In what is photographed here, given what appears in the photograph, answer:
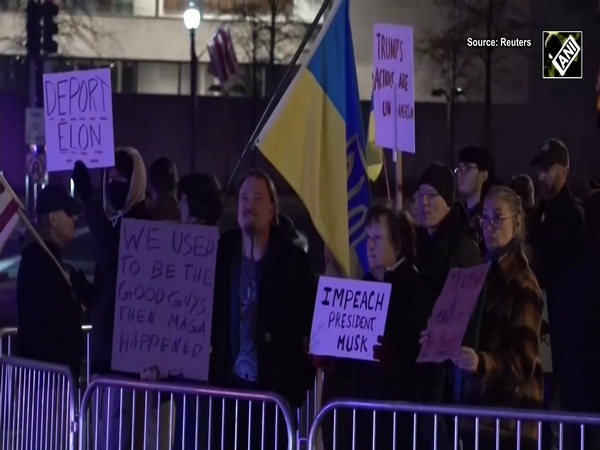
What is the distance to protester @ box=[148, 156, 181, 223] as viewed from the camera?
22.1 feet

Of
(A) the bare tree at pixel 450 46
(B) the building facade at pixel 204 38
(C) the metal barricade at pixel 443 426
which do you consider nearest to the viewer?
(C) the metal barricade at pixel 443 426

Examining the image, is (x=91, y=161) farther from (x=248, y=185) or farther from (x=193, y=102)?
(x=193, y=102)

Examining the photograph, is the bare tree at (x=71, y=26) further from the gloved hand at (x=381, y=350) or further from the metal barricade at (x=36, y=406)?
the gloved hand at (x=381, y=350)

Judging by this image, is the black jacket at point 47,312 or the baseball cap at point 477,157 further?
the baseball cap at point 477,157

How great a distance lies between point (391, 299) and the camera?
5.46 m

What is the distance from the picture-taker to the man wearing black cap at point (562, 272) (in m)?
6.54

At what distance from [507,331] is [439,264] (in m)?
0.75

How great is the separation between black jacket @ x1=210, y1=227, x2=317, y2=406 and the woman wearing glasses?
0.83 metres

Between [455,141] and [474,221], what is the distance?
777 inches

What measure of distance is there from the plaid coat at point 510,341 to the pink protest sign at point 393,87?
5.03ft

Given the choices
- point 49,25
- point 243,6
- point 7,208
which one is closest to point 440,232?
point 7,208

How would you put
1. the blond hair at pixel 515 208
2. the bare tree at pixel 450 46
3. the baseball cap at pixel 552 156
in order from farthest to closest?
the bare tree at pixel 450 46 → the baseball cap at pixel 552 156 → the blond hair at pixel 515 208

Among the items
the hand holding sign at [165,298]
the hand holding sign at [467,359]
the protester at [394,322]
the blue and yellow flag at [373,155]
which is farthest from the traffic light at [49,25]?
the hand holding sign at [467,359]

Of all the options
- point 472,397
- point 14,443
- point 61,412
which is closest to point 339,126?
point 472,397
